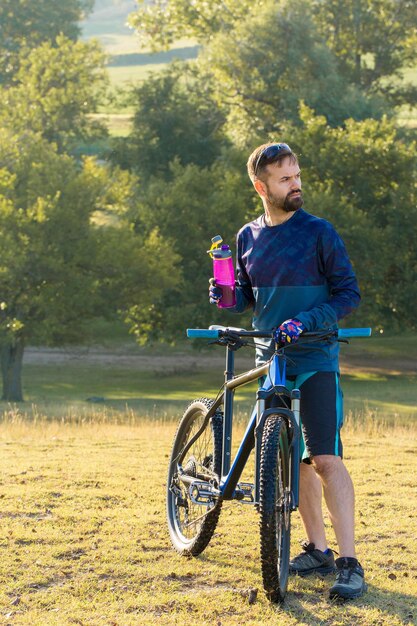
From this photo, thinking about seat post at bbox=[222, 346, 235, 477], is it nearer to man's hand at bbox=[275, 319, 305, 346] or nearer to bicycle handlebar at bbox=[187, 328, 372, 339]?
bicycle handlebar at bbox=[187, 328, 372, 339]

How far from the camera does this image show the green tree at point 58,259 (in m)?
38.3

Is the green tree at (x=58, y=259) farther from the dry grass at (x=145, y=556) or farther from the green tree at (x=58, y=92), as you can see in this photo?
the dry grass at (x=145, y=556)

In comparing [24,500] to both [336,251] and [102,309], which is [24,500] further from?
[102,309]

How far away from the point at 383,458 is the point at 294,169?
221 inches

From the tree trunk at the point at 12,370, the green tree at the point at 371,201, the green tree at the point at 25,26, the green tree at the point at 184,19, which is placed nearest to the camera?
the tree trunk at the point at 12,370

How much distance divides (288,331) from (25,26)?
67.5 meters

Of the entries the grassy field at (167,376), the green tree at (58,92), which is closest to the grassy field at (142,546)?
the grassy field at (167,376)

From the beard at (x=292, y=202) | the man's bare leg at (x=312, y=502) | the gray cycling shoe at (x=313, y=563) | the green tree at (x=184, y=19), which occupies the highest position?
the green tree at (x=184, y=19)

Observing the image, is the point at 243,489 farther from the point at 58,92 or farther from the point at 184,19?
the point at 184,19

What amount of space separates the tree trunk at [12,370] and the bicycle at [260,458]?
3247 cm

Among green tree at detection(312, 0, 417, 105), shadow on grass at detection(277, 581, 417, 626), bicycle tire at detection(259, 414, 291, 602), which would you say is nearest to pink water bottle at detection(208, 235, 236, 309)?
bicycle tire at detection(259, 414, 291, 602)

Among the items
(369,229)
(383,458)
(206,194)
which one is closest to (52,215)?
(206,194)

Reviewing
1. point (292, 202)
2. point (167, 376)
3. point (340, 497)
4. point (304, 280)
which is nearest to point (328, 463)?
point (340, 497)

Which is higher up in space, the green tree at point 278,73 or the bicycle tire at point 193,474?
the green tree at point 278,73
